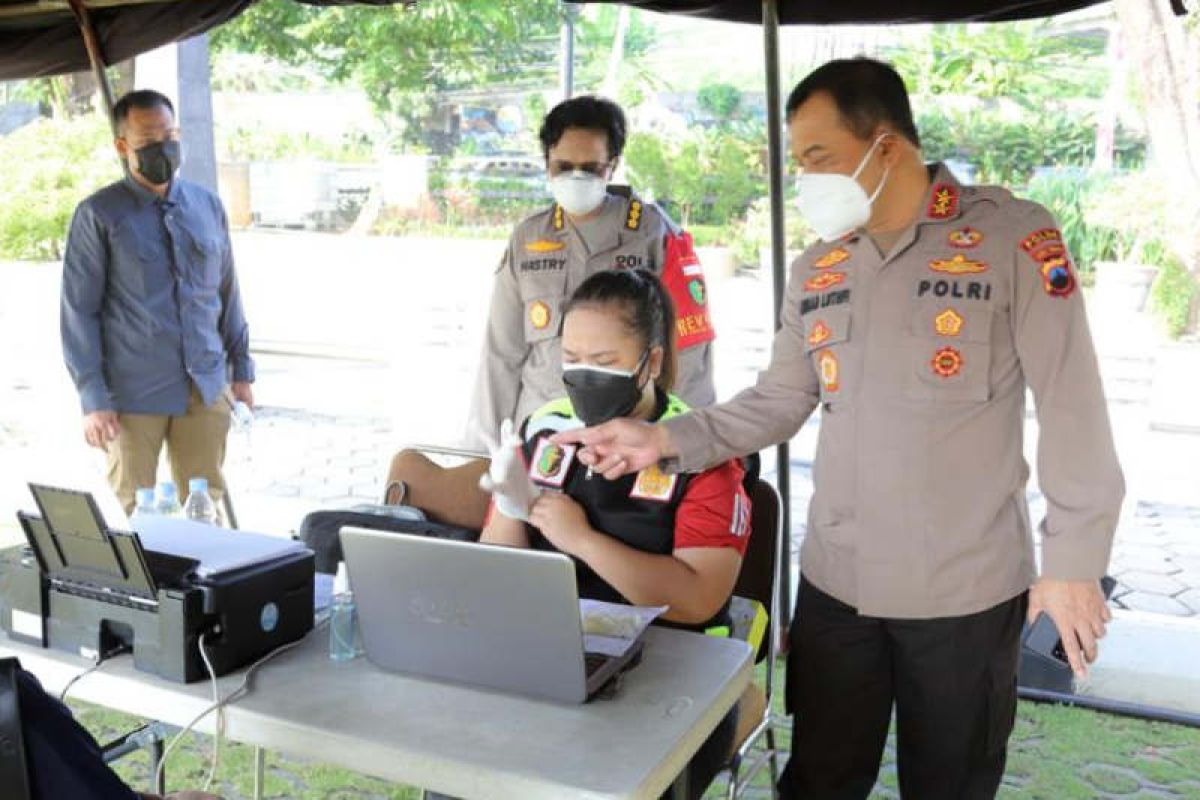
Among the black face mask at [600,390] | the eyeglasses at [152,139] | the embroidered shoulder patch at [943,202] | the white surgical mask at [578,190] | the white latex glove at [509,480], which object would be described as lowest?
the white latex glove at [509,480]

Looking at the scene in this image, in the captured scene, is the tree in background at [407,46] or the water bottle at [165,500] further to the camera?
→ the tree in background at [407,46]

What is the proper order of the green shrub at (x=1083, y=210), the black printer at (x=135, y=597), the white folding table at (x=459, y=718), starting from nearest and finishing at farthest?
the white folding table at (x=459, y=718), the black printer at (x=135, y=597), the green shrub at (x=1083, y=210)

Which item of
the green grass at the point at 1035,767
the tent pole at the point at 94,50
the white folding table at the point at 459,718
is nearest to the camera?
the white folding table at the point at 459,718

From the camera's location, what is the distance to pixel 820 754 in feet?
6.63

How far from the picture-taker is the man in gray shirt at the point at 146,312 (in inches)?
134

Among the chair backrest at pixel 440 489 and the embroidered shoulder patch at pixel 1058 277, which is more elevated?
the embroidered shoulder patch at pixel 1058 277

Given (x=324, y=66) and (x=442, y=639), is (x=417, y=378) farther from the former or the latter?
(x=324, y=66)

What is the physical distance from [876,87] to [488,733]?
119 centimetres

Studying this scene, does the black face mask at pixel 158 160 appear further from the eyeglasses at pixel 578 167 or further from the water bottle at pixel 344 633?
the water bottle at pixel 344 633

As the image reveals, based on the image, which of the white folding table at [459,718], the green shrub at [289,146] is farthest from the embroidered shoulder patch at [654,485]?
the green shrub at [289,146]

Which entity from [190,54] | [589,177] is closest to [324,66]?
[190,54]

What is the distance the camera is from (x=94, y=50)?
3789mm

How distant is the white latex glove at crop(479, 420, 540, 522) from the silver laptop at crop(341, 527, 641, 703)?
0.24 metres

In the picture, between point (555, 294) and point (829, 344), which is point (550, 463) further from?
point (555, 294)
